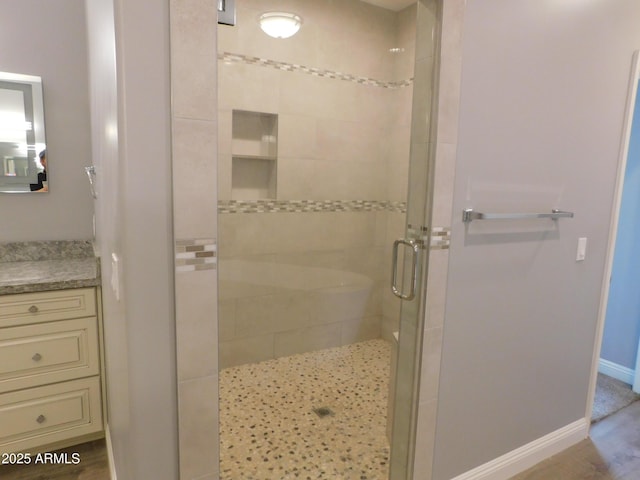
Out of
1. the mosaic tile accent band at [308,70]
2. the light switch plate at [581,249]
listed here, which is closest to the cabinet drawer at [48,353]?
the mosaic tile accent band at [308,70]

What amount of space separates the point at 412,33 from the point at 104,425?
2.86 meters

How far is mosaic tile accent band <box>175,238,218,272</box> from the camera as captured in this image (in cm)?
109

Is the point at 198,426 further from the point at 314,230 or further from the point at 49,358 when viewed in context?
the point at 314,230

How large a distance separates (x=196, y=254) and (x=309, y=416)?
5.17 ft

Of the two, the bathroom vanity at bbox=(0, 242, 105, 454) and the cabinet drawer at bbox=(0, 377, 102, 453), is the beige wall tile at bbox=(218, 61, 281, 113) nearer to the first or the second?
the bathroom vanity at bbox=(0, 242, 105, 454)

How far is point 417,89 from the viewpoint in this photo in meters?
1.53

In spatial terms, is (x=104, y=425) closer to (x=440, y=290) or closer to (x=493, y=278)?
(x=440, y=290)

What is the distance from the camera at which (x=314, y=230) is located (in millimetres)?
2855

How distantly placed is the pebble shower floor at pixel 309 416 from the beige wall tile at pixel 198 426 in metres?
0.64

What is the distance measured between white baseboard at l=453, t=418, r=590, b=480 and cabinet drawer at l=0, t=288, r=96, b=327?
187 cm

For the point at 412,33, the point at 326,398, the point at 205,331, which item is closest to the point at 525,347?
the point at 326,398

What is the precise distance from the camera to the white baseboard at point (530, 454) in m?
1.89

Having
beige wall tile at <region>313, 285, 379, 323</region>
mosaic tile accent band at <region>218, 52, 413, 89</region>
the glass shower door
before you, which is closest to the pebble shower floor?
beige wall tile at <region>313, 285, 379, 323</region>

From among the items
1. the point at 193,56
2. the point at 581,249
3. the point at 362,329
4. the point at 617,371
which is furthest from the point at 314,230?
the point at 617,371
